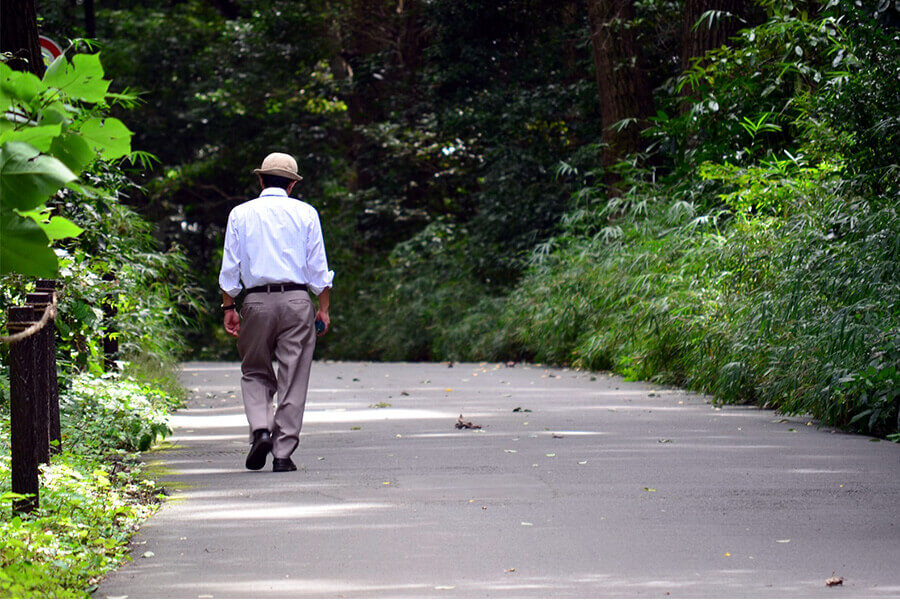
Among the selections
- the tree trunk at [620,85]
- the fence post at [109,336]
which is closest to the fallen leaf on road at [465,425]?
the fence post at [109,336]

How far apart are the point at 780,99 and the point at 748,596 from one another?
43.7 ft

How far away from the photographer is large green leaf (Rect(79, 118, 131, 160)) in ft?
14.5

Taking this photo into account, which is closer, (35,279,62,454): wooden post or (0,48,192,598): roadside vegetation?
(0,48,192,598): roadside vegetation

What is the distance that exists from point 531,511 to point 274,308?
2.40 m

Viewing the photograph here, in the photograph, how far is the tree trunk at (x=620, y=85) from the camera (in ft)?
70.5

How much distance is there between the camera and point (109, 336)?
33.5 feet

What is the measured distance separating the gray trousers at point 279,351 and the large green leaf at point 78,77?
343 cm

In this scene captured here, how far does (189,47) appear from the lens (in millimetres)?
36844

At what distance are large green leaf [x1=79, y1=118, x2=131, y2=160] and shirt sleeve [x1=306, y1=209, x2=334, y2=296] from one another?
3.47 m

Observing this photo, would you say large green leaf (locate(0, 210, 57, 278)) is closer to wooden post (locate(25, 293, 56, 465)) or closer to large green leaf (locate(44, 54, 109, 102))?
large green leaf (locate(44, 54, 109, 102))

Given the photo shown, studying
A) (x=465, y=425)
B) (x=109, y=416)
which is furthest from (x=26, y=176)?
(x=465, y=425)

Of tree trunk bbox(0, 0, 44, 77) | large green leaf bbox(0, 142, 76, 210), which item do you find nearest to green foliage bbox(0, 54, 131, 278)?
large green leaf bbox(0, 142, 76, 210)

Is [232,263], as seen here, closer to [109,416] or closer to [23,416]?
[109,416]

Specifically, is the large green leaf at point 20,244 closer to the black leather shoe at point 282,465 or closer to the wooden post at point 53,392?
the wooden post at point 53,392
